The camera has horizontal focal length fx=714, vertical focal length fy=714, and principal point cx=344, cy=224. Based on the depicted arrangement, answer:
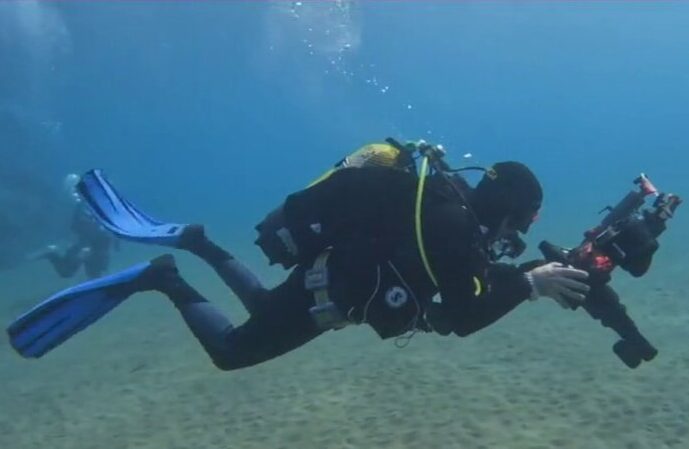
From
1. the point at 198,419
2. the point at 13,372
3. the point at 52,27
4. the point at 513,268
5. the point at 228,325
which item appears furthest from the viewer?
the point at 52,27

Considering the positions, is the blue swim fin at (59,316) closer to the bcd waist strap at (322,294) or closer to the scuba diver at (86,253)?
the bcd waist strap at (322,294)

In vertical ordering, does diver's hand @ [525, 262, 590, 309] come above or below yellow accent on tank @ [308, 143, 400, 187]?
below

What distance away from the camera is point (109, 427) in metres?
8.80

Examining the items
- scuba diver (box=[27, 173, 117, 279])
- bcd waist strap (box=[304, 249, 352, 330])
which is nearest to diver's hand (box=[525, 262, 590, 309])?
bcd waist strap (box=[304, 249, 352, 330])

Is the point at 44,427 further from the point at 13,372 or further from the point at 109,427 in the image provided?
the point at 13,372

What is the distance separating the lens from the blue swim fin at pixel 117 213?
259 inches

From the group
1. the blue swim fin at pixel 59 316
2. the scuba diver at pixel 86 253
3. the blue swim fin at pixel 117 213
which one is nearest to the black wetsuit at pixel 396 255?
the blue swim fin at pixel 59 316

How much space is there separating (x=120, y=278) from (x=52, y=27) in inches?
1596

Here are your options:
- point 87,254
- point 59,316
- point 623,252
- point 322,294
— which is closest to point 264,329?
point 322,294

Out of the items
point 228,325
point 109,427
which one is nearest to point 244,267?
point 228,325

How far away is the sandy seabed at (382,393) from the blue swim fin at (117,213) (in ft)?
8.67

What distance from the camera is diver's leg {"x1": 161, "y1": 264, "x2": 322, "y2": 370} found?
5137mm

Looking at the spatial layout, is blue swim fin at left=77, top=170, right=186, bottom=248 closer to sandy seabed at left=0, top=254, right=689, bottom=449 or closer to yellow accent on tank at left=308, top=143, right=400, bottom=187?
yellow accent on tank at left=308, top=143, right=400, bottom=187

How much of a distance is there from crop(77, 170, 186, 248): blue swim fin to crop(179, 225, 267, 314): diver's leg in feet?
0.37
